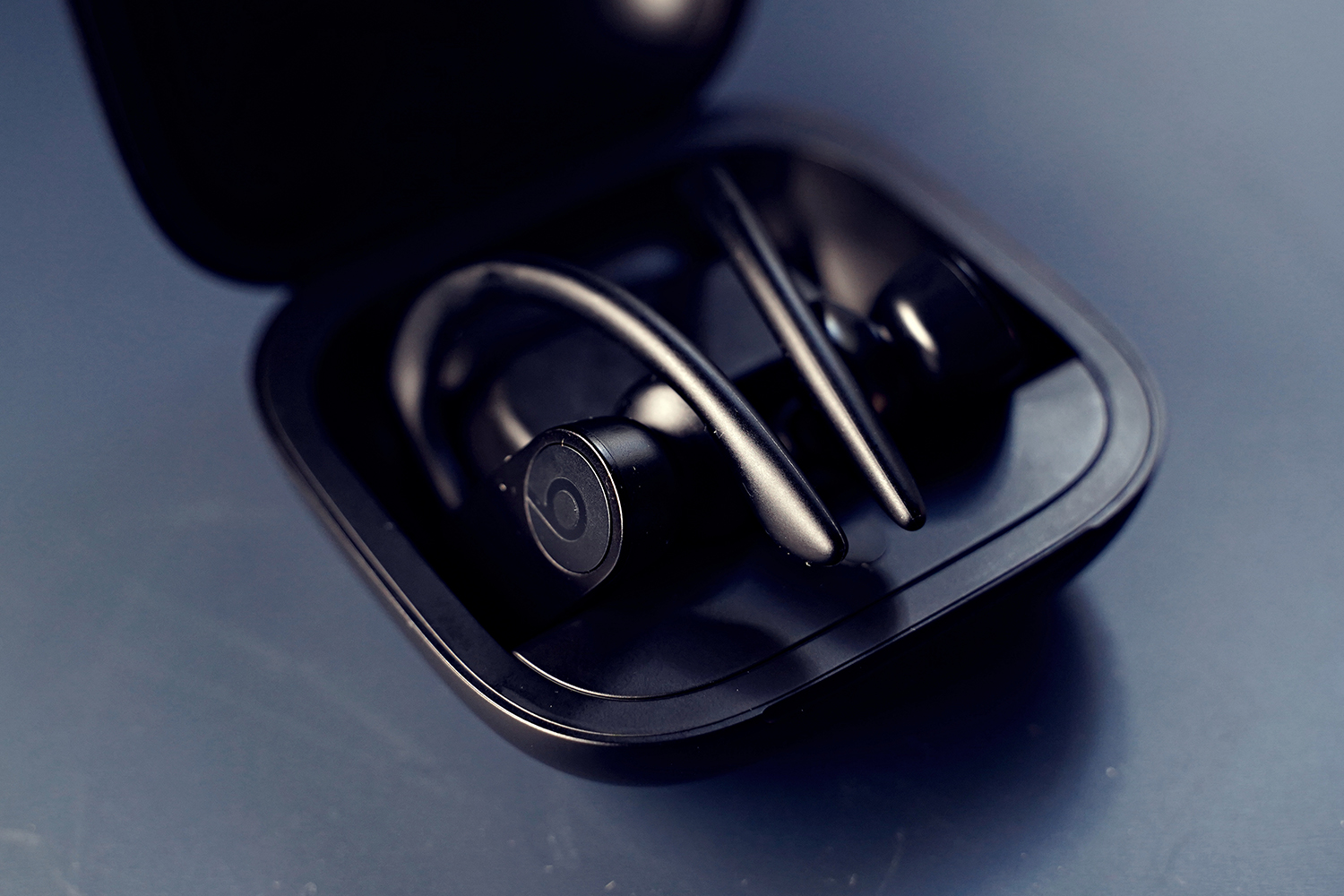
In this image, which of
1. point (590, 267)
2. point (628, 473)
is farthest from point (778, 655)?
point (590, 267)

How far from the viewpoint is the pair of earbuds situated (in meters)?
0.36

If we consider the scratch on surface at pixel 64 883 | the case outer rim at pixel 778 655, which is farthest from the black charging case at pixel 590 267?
the scratch on surface at pixel 64 883

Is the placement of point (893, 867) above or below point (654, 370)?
below

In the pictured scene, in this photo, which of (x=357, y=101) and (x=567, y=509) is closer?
(x=567, y=509)

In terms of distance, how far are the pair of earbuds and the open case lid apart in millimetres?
81

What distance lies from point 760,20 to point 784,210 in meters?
0.25

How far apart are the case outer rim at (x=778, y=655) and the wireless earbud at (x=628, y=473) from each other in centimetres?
4

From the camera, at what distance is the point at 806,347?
415 mm

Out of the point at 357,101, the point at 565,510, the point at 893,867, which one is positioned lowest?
the point at 893,867

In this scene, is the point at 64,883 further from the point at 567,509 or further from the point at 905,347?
the point at 905,347

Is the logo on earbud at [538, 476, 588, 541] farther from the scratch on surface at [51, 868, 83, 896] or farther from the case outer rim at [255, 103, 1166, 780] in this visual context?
the scratch on surface at [51, 868, 83, 896]

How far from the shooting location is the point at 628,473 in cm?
36

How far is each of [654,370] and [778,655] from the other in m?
0.11

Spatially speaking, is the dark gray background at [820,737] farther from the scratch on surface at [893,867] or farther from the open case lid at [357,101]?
the open case lid at [357,101]
